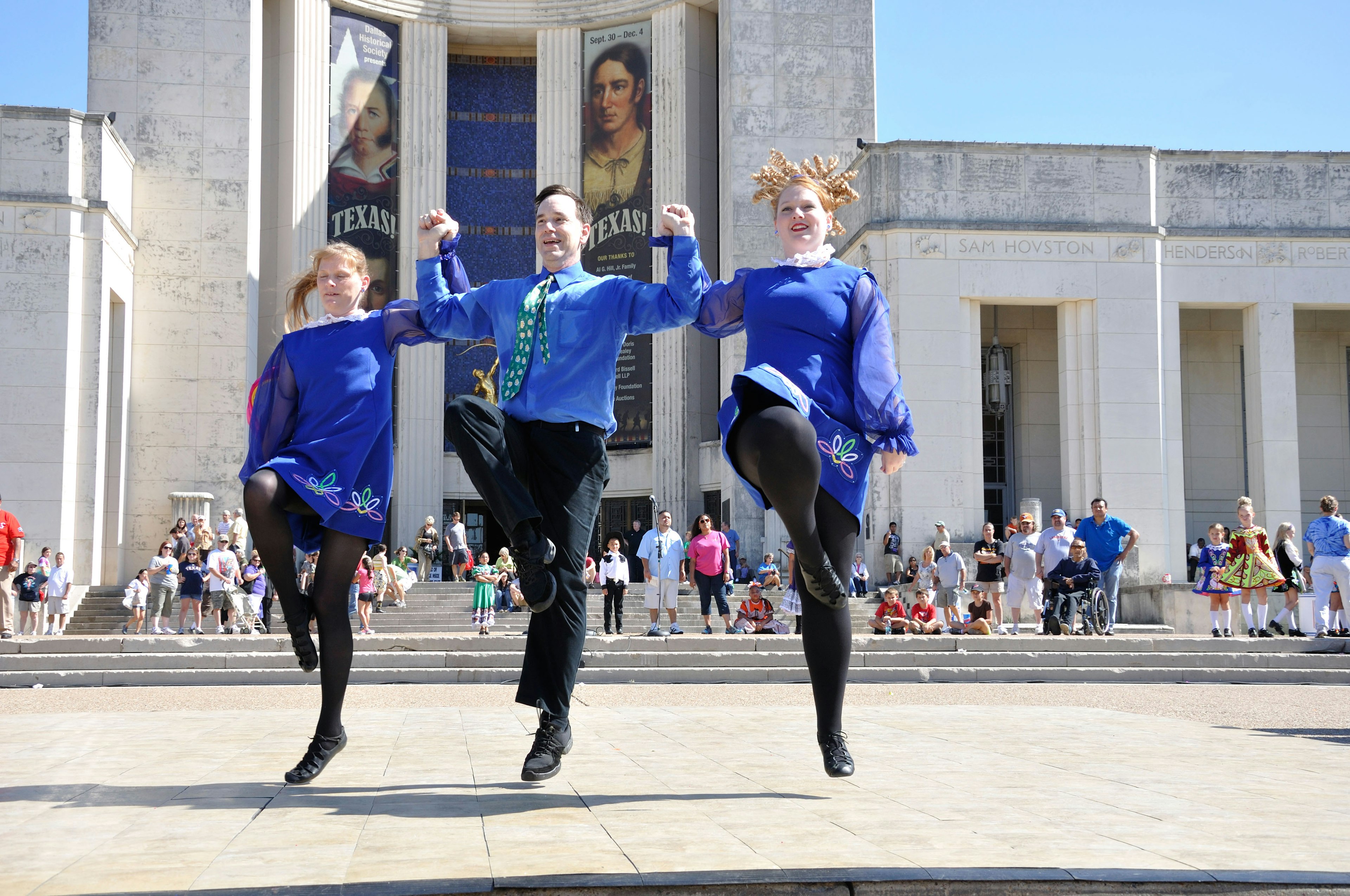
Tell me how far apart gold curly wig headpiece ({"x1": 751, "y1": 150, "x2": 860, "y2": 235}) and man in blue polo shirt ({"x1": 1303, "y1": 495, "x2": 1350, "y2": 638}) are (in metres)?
10.9

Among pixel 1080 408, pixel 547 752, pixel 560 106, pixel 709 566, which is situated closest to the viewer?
pixel 547 752

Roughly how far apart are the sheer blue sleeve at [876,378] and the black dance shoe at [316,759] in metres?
2.22

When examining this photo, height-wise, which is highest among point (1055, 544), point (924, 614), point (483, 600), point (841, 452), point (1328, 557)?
point (841, 452)

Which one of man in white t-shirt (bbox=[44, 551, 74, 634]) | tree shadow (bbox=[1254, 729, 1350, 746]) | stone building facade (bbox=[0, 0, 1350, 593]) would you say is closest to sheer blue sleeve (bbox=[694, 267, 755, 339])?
tree shadow (bbox=[1254, 729, 1350, 746])

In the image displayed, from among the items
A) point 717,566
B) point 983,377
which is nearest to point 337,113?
point 983,377

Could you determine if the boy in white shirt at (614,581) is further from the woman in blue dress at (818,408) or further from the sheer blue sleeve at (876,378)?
the sheer blue sleeve at (876,378)

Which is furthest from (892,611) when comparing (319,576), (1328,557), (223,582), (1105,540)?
(319,576)

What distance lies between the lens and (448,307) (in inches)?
185

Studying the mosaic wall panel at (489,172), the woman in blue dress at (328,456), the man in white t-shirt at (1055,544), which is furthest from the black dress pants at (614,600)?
the mosaic wall panel at (489,172)

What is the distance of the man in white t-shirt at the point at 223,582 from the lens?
1719cm

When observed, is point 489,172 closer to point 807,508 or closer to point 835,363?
point 835,363

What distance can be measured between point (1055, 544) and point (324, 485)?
12.3m

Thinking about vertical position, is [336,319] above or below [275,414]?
above

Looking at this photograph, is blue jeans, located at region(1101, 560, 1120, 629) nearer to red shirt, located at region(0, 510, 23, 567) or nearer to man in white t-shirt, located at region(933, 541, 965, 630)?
man in white t-shirt, located at region(933, 541, 965, 630)
